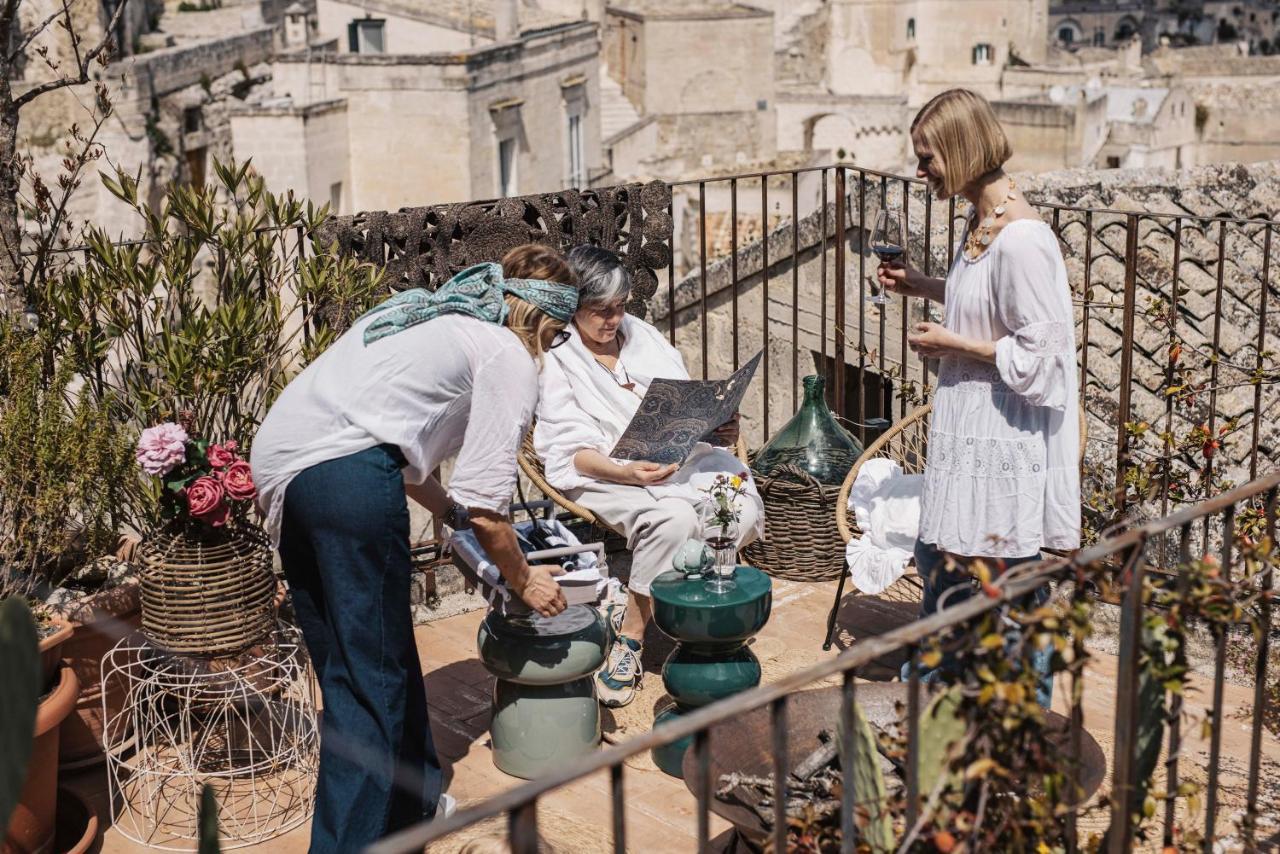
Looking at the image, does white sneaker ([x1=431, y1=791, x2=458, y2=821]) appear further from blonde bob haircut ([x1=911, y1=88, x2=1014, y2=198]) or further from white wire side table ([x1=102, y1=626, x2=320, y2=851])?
blonde bob haircut ([x1=911, y1=88, x2=1014, y2=198])

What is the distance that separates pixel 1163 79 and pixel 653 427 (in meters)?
50.5

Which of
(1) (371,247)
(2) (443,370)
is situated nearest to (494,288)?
(2) (443,370)

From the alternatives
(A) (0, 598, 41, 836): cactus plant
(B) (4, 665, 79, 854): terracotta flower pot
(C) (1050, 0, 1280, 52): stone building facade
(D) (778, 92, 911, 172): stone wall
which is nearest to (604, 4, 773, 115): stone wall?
(D) (778, 92, 911, 172): stone wall

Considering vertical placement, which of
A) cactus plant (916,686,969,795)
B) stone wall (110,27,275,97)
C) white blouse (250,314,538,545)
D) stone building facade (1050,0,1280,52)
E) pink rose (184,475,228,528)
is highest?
stone building facade (1050,0,1280,52)

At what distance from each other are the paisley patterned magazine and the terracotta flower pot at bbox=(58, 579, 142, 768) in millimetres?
1525

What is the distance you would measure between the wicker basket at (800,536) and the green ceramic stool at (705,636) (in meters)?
1.31

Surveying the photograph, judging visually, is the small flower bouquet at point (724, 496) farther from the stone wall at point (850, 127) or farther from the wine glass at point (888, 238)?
the stone wall at point (850, 127)

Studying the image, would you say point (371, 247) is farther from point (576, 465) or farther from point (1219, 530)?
point (1219, 530)

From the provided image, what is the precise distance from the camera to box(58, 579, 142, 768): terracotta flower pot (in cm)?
410

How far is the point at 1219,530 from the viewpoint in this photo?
5.04 meters

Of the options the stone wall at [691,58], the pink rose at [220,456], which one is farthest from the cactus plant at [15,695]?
the stone wall at [691,58]

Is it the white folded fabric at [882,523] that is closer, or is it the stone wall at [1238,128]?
the white folded fabric at [882,523]

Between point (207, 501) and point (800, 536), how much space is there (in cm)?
228

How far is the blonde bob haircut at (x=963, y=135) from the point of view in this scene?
3.59 meters
